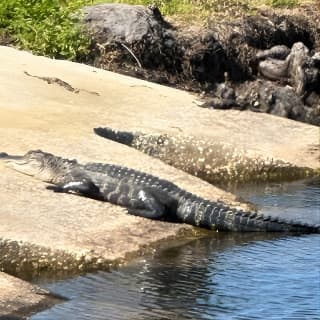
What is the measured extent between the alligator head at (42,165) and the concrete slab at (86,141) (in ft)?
0.33

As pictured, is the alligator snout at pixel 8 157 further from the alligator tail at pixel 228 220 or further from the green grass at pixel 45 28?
the green grass at pixel 45 28

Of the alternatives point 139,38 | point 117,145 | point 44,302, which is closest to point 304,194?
point 117,145

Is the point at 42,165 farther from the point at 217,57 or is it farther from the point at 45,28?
the point at 217,57

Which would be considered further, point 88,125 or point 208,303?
point 88,125

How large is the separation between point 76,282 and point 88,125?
17.2 feet

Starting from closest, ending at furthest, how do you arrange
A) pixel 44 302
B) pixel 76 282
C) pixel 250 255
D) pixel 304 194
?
pixel 44 302, pixel 76 282, pixel 250 255, pixel 304 194

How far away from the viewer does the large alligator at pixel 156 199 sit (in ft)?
33.9

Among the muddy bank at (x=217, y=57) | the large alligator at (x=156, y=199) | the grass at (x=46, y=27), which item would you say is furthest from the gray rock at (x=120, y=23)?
the large alligator at (x=156, y=199)

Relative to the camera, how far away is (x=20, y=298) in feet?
24.5

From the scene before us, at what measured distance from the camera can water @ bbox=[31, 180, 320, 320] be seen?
25.3 feet

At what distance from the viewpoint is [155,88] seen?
16.2 meters

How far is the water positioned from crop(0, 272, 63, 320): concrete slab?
0.34 ft

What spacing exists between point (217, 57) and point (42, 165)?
940 centimetres

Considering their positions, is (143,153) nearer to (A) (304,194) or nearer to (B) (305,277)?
(A) (304,194)
